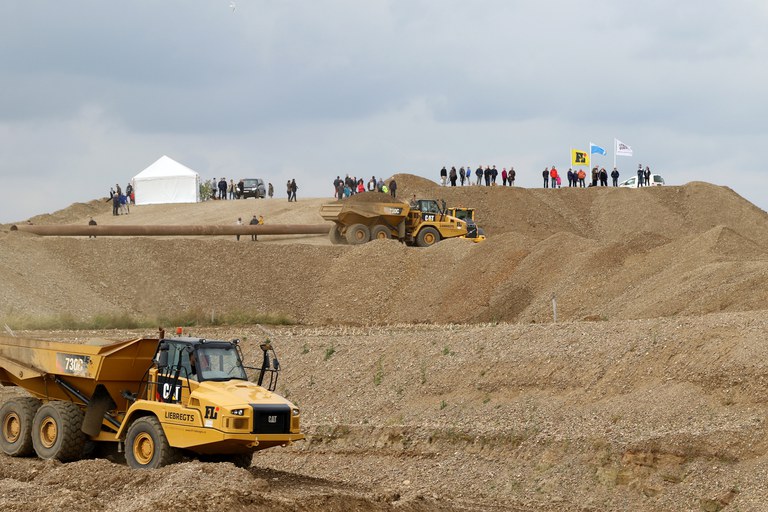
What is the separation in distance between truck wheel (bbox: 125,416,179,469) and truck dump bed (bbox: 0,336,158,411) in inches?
55.8

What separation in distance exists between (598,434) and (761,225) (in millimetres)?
52977

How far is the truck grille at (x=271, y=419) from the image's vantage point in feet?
57.3

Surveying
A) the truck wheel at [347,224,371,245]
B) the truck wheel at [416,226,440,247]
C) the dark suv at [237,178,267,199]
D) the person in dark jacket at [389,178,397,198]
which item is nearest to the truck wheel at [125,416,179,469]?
the truck wheel at [416,226,440,247]

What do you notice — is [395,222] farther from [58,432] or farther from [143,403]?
[143,403]

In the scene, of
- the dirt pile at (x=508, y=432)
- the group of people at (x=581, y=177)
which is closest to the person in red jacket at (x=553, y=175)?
the group of people at (x=581, y=177)

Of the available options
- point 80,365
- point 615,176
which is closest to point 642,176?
point 615,176

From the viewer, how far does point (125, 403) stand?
2019cm

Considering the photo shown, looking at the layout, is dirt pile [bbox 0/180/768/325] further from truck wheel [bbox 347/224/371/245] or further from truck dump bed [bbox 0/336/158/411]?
truck dump bed [bbox 0/336/158/411]

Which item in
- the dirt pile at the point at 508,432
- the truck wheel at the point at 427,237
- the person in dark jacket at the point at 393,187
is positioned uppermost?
the person in dark jacket at the point at 393,187

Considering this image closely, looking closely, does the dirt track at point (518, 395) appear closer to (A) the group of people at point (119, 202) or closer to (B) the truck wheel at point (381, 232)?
(B) the truck wheel at point (381, 232)

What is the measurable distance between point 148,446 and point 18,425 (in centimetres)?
408

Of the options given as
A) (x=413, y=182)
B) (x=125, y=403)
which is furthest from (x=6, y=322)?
(x=413, y=182)

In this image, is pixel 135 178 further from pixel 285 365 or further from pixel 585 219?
pixel 285 365

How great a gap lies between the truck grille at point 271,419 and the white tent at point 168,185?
56.0 meters
